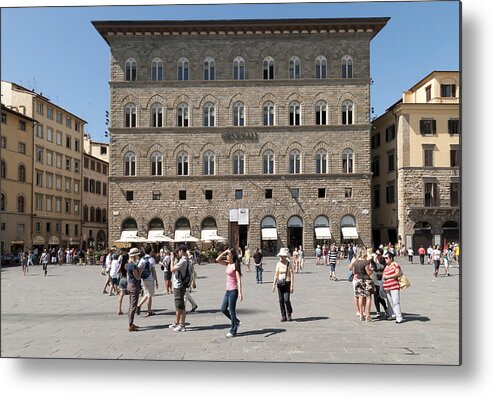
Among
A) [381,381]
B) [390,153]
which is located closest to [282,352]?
[381,381]

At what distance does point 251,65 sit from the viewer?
32312mm

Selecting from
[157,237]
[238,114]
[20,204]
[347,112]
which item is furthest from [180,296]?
[347,112]

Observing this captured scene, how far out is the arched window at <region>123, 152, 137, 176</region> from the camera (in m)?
33.7

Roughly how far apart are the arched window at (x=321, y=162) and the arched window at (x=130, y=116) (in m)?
12.6

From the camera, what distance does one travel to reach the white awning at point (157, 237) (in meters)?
32.3

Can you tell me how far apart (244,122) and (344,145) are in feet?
23.0

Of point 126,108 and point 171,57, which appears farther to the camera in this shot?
point 126,108

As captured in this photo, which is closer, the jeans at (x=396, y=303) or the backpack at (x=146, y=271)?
the jeans at (x=396, y=303)

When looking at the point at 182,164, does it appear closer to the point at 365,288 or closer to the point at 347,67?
the point at 347,67

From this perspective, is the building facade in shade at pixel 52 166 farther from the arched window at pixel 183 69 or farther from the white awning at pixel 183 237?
the arched window at pixel 183 69

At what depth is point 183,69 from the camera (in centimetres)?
3188

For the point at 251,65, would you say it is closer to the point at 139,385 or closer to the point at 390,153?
the point at 390,153

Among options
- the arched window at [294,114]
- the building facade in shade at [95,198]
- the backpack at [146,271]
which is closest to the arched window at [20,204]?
the backpack at [146,271]

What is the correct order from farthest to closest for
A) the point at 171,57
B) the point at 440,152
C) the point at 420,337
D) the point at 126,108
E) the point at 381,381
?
the point at 126,108
the point at 171,57
the point at 440,152
the point at 420,337
the point at 381,381
